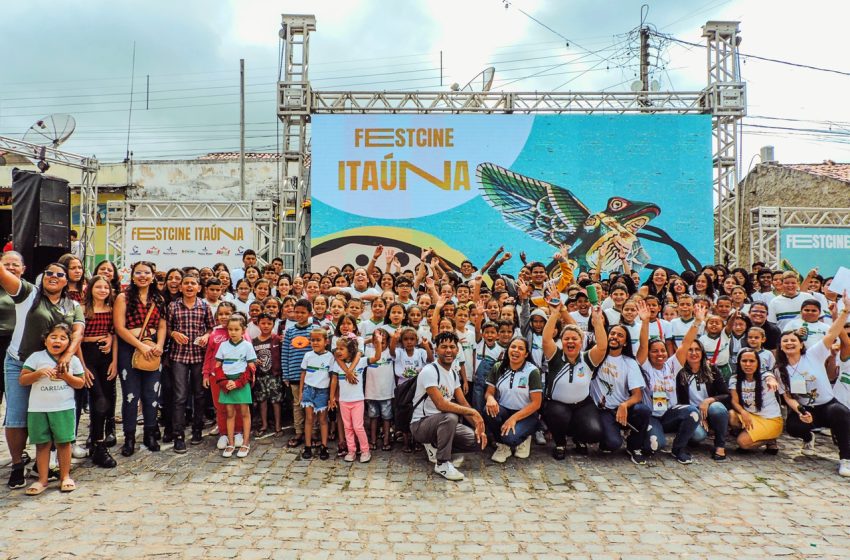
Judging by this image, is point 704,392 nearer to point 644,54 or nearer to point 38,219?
point 38,219

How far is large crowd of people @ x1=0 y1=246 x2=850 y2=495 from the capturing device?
16.7ft

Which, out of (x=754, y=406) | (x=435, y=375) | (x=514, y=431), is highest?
(x=435, y=375)

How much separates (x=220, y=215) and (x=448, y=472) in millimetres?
9489

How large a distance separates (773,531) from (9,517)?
513 centimetres

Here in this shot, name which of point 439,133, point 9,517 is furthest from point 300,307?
point 439,133

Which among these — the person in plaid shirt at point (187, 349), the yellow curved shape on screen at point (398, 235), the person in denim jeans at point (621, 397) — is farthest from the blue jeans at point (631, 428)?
Result: the yellow curved shape on screen at point (398, 235)

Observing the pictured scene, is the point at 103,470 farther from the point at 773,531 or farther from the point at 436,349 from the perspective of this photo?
the point at 773,531

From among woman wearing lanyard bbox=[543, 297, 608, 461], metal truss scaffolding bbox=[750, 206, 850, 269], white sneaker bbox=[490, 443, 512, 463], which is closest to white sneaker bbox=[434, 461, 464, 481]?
white sneaker bbox=[490, 443, 512, 463]

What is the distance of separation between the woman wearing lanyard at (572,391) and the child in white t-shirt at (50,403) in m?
3.92

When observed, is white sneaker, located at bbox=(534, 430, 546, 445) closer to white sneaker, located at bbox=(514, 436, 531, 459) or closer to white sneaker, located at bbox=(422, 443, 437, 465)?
white sneaker, located at bbox=(514, 436, 531, 459)

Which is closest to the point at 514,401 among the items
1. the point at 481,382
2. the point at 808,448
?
the point at 481,382

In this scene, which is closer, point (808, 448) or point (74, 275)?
point (74, 275)

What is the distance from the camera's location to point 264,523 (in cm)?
397

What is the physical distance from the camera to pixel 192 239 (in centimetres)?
1252
